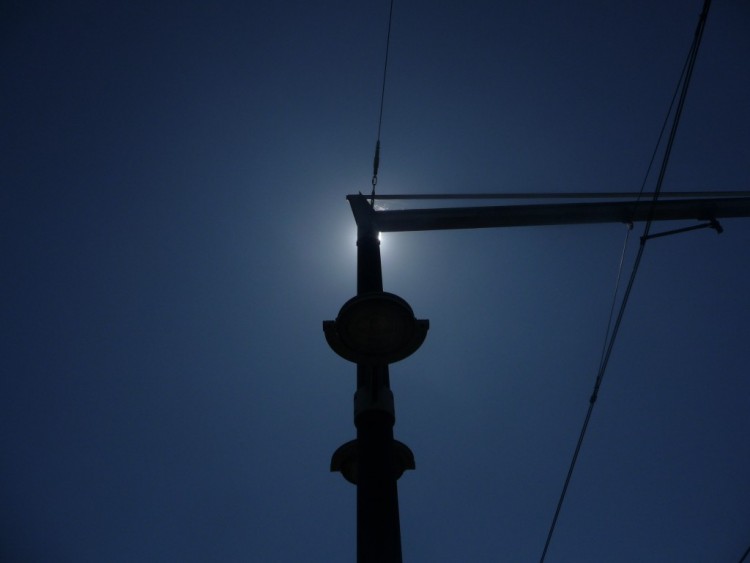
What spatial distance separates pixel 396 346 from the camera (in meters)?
2.62

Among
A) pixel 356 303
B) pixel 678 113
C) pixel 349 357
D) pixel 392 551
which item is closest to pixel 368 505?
pixel 392 551

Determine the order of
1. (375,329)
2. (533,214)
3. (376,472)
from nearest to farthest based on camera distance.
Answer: (376,472)
(375,329)
(533,214)

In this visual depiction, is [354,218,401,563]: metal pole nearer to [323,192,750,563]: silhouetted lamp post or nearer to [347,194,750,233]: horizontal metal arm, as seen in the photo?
[323,192,750,563]: silhouetted lamp post

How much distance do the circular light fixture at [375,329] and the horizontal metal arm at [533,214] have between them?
1846 mm

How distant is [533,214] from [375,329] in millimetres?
3375

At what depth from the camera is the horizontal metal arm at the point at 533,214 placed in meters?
4.79

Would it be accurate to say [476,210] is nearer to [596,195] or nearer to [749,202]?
[596,195]

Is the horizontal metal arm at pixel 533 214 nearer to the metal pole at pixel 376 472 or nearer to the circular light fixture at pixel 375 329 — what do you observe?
the circular light fixture at pixel 375 329

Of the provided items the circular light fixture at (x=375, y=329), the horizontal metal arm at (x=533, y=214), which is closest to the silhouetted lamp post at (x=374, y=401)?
A: the circular light fixture at (x=375, y=329)

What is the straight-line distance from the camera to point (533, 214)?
5.18m

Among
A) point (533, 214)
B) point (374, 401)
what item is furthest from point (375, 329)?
point (533, 214)

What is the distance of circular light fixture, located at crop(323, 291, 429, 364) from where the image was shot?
8.29 ft

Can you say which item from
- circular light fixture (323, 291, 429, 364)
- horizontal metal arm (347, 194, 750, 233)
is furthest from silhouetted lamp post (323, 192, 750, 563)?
horizontal metal arm (347, 194, 750, 233)

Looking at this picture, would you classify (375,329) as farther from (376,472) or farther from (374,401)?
(376,472)
